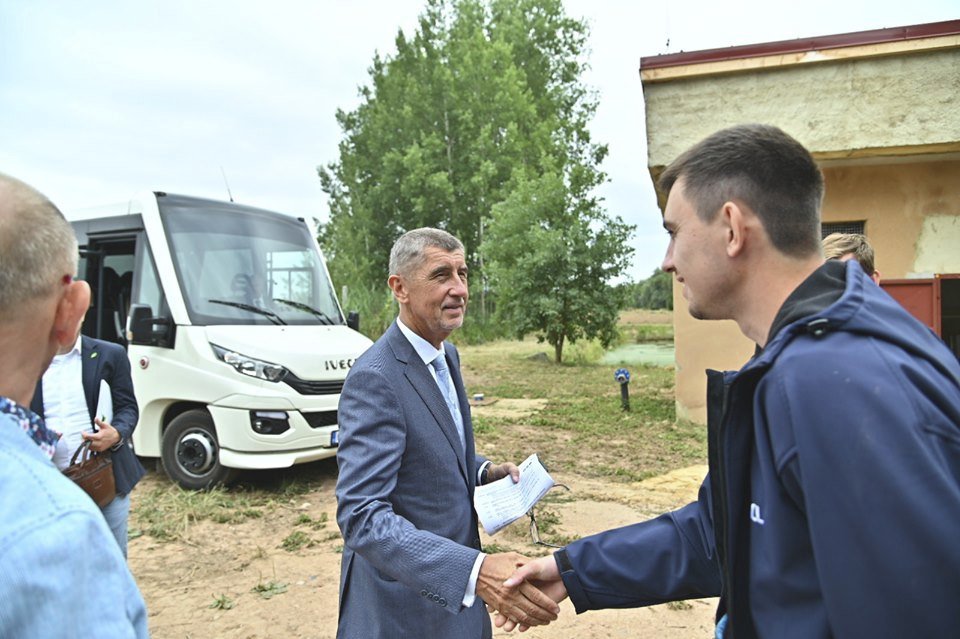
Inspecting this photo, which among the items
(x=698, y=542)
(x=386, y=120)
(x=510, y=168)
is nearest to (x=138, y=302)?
(x=698, y=542)

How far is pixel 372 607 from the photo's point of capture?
6.79 ft

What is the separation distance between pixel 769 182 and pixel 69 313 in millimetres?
1388

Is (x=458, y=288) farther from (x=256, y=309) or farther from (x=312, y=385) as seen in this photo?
(x=256, y=309)

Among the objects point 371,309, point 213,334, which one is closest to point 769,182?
point 213,334

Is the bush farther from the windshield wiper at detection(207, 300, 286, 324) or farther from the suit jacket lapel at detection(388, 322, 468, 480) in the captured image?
the suit jacket lapel at detection(388, 322, 468, 480)

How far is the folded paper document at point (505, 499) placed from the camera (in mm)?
2217

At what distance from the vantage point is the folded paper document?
7.27 feet

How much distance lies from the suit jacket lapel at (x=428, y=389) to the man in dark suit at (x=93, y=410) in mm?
2148

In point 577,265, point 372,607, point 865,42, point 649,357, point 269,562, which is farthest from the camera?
point 649,357

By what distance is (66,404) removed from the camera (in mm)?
3363

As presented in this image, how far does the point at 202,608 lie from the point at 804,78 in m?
7.98

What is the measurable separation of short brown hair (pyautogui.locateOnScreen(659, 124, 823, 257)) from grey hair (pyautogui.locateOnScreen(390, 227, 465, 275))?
129 cm

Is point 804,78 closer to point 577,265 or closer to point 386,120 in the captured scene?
point 577,265

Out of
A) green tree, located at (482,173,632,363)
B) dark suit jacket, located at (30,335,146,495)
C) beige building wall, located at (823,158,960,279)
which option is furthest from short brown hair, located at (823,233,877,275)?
green tree, located at (482,173,632,363)
